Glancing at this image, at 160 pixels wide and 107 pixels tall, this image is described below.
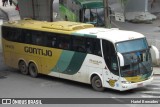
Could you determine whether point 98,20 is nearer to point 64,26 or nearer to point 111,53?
point 64,26

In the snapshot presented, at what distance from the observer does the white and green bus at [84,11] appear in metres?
41.8

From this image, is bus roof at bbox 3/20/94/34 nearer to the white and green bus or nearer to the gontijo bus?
the gontijo bus

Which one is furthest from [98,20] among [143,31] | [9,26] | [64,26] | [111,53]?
[111,53]

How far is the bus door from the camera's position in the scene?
1918cm

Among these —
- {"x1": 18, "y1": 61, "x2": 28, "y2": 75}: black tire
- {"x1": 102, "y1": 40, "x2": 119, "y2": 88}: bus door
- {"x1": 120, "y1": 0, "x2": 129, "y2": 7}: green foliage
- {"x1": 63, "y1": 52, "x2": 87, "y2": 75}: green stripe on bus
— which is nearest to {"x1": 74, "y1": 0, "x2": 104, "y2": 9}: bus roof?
{"x1": 120, "y1": 0, "x2": 129, "y2": 7}: green foliage

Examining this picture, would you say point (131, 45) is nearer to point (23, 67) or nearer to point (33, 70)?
point (33, 70)

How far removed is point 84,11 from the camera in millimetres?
41781

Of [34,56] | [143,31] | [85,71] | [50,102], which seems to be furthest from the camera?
[143,31]

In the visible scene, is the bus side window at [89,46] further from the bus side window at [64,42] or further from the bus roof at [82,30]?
the bus side window at [64,42]

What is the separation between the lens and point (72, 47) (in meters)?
21.5

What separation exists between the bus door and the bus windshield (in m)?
0.29

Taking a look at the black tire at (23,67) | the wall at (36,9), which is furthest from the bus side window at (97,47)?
the wall at (36,9)

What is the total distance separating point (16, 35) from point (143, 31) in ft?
59.6

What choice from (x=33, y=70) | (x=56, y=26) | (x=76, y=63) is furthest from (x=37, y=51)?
(x=76, y=63)
